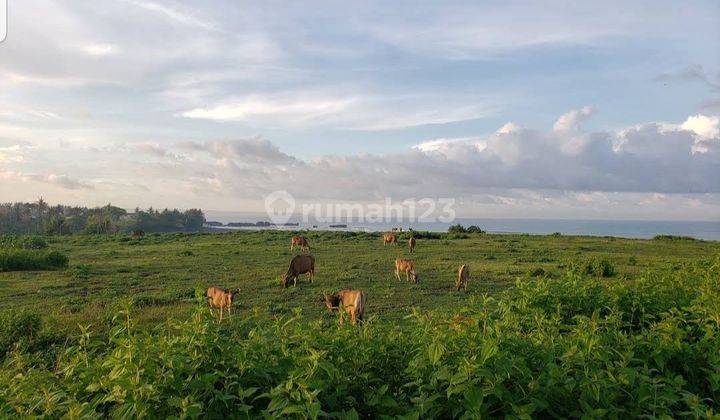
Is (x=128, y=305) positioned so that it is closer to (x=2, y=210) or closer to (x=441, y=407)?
(x=441, y=407)

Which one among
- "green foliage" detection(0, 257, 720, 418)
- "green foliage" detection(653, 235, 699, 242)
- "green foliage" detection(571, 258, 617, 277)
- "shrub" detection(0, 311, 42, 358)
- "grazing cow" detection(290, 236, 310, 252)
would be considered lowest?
"shrub" detection(0, 311, 42, 358)

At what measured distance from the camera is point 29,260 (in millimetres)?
20422

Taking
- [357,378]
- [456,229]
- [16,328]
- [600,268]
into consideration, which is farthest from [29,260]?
[456,229]

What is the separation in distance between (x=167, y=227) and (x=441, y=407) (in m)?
79.3

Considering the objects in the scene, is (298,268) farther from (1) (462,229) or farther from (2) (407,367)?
(1) (462,229)

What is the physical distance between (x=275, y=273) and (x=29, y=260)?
10.3 meters

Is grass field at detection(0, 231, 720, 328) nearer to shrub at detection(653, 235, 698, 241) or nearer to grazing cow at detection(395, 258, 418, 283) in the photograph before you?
grazing cow at detection(395, 258, 418, 283)

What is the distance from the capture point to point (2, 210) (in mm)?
76375

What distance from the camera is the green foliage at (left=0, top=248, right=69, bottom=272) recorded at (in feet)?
65.0

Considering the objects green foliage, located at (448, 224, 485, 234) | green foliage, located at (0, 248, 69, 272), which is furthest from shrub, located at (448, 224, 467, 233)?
green foliage, located at (0, 248, 69, 272)

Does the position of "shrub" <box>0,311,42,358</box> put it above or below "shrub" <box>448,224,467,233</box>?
below

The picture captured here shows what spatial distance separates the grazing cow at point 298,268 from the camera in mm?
16984

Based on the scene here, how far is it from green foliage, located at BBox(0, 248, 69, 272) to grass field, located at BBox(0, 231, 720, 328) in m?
0.85

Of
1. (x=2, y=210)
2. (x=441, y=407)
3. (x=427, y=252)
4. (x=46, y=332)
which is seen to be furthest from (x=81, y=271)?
(x=2, y=210)
